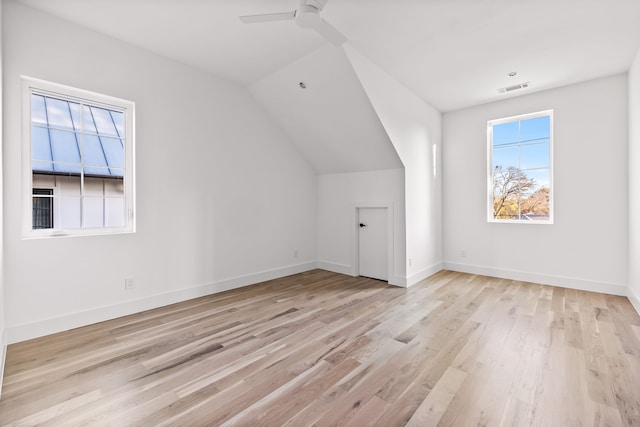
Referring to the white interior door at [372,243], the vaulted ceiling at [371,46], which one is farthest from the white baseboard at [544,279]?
the vaulted ceiling at [371,46]

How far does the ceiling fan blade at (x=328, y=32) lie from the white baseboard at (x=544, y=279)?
426 centimetres

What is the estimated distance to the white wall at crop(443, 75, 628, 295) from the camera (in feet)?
12.6

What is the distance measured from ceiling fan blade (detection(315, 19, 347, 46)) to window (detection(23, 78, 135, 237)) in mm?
2273

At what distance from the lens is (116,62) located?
121 inches

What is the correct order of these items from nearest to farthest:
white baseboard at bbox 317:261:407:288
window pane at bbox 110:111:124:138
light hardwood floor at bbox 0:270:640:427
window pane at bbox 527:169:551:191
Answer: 1. light hardwood floor at bbox 0:270:640:427
2. window pane at bbox 110:111:124:138
3. white baseboard at bbox 317:261:407:288
4. window pane at bbox 527:169:551:191

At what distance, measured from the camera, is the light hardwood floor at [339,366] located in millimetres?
1695

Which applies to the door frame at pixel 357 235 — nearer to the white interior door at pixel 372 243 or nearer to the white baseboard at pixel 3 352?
the white interior door at pixel 372 243

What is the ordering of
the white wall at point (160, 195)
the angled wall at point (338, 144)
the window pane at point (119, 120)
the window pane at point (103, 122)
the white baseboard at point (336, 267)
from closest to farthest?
the white wall at point (160, 195) → the window pane at point (103, 122) → the window pane at point (119, 120) → the angled wall at point (338, 144) → the white baseboard at point (336, 267)

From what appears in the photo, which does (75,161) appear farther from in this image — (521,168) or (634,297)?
(634,297)

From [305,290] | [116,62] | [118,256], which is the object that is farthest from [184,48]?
[305,290]

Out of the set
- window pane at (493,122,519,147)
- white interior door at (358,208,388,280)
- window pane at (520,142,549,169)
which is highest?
window pane at (493,122,519,147)

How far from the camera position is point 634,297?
11.0 ft

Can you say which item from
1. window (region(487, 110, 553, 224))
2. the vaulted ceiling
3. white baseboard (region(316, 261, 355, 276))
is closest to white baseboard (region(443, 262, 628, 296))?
window (region(487, 110, 553, 224))

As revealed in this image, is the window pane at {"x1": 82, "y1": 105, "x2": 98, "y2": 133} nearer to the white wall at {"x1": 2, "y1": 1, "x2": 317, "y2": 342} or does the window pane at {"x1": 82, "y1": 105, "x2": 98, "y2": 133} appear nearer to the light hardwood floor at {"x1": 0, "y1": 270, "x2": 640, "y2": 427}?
the white wall at {"x1": 2, "y1": 1, "x2": 317, "y2": 342}
